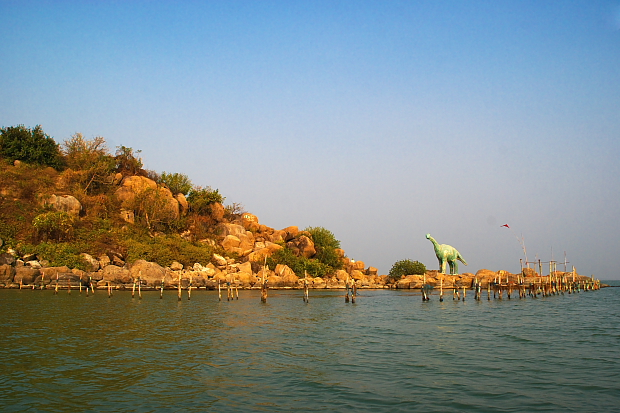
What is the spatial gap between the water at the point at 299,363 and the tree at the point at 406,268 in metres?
42.2

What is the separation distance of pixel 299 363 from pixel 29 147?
6016 centimetres

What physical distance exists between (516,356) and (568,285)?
5187cm

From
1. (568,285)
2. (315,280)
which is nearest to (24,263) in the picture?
(315,280)

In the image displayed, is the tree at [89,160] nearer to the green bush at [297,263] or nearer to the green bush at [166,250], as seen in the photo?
the green bush at [166,250]

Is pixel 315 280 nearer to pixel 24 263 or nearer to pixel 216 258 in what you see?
pixel 216 258

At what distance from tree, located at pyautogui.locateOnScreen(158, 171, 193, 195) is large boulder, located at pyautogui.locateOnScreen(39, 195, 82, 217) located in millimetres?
16646

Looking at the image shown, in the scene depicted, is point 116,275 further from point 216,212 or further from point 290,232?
point 290,232

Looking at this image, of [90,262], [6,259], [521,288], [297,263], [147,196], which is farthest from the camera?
[297,263]

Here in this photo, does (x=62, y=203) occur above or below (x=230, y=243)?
above

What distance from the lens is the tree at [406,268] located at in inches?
2795

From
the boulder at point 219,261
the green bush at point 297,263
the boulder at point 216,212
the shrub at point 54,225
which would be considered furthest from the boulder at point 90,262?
the boulder at point 216,212

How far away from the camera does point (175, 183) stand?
7150 cm

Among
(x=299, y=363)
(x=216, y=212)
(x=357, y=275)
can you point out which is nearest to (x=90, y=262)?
(x=216, y=212)

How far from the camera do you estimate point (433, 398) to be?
37.6 feet
